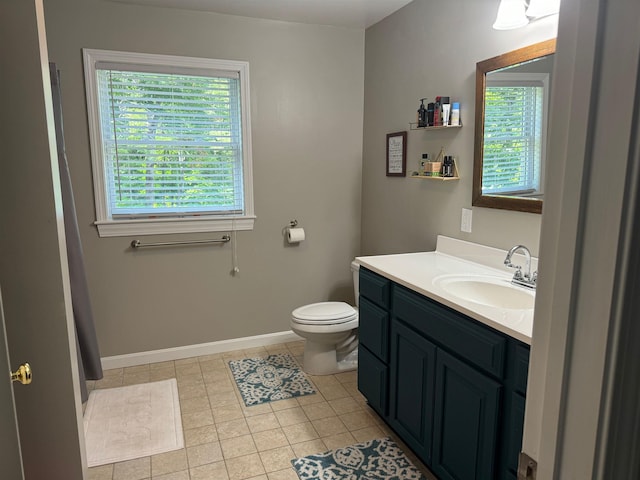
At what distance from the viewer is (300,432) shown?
244 centimetres

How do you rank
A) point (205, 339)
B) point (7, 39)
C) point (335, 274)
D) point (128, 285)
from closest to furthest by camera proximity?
point (7, 39), point (128, 285), point (205, 339), point (335, 274)

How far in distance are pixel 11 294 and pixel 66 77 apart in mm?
1935

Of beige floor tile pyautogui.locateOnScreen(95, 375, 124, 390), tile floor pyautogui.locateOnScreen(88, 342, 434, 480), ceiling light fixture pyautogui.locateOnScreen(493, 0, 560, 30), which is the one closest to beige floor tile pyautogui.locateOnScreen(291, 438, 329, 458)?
tile floor pyautogui.locateOnScreen(88, 342, 434, 480)

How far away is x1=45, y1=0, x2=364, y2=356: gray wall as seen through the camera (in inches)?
114

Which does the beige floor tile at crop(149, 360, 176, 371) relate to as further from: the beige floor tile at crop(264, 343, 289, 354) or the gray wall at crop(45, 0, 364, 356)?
the beige floor tile at crop(264, 343, 289, 354)

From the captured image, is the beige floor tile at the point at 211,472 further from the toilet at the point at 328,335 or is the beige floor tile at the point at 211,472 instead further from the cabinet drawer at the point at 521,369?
the cabinet drawer at the point at 521,369

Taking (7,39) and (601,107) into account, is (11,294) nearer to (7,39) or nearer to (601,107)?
(7,39)

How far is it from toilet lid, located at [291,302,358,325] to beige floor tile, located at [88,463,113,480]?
1302 millimetres

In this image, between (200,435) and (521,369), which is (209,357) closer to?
(200,435)

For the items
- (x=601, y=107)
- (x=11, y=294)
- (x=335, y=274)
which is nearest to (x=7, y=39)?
(x=11, y=294)

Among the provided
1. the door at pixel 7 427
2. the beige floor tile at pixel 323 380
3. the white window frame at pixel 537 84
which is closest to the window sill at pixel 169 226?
the beige floor tile at pixel 323 380

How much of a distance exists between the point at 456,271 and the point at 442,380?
63cm

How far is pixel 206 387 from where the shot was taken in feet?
9.64

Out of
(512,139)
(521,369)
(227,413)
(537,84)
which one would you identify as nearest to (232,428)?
(227,413)
